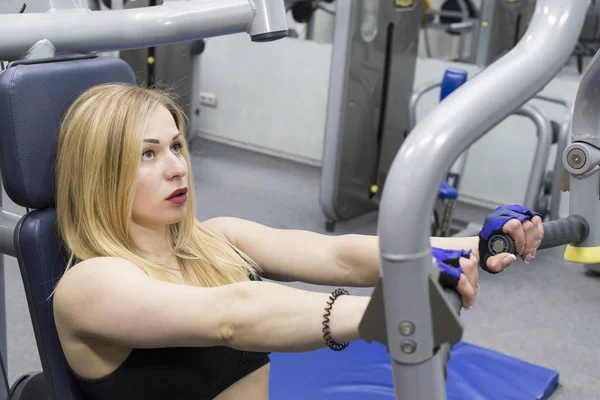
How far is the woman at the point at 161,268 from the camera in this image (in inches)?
48.0

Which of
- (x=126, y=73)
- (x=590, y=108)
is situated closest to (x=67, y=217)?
(x=126, y=73)

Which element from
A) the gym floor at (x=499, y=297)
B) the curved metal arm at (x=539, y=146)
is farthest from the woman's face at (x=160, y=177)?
the curved metal arm at (x=539, y=146)

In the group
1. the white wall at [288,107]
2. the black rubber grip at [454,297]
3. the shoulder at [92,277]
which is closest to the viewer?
the black rubber grip at [454,297]

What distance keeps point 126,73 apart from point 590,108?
0.95m

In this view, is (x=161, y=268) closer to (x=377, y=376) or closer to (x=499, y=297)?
(x=377, y=376)

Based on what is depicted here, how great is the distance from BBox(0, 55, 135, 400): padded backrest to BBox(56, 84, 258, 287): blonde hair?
0.04m

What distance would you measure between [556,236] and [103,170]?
2.66 feet

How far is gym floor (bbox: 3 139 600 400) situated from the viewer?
10.4 feet

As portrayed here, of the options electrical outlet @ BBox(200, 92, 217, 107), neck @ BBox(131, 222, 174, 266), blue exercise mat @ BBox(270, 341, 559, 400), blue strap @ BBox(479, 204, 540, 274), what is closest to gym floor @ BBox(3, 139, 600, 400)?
blue exercise mat @ BBox(270, 341, 559, 400)

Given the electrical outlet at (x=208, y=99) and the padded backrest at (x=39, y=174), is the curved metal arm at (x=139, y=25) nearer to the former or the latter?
the padded backrest at (x=39, y=174)

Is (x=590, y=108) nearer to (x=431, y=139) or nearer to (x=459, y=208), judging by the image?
(x=431, y=139)

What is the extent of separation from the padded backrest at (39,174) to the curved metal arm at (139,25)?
0.09 m

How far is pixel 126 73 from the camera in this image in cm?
172

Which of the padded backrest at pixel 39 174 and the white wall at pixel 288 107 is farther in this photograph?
the white wall at pixel 288 107
